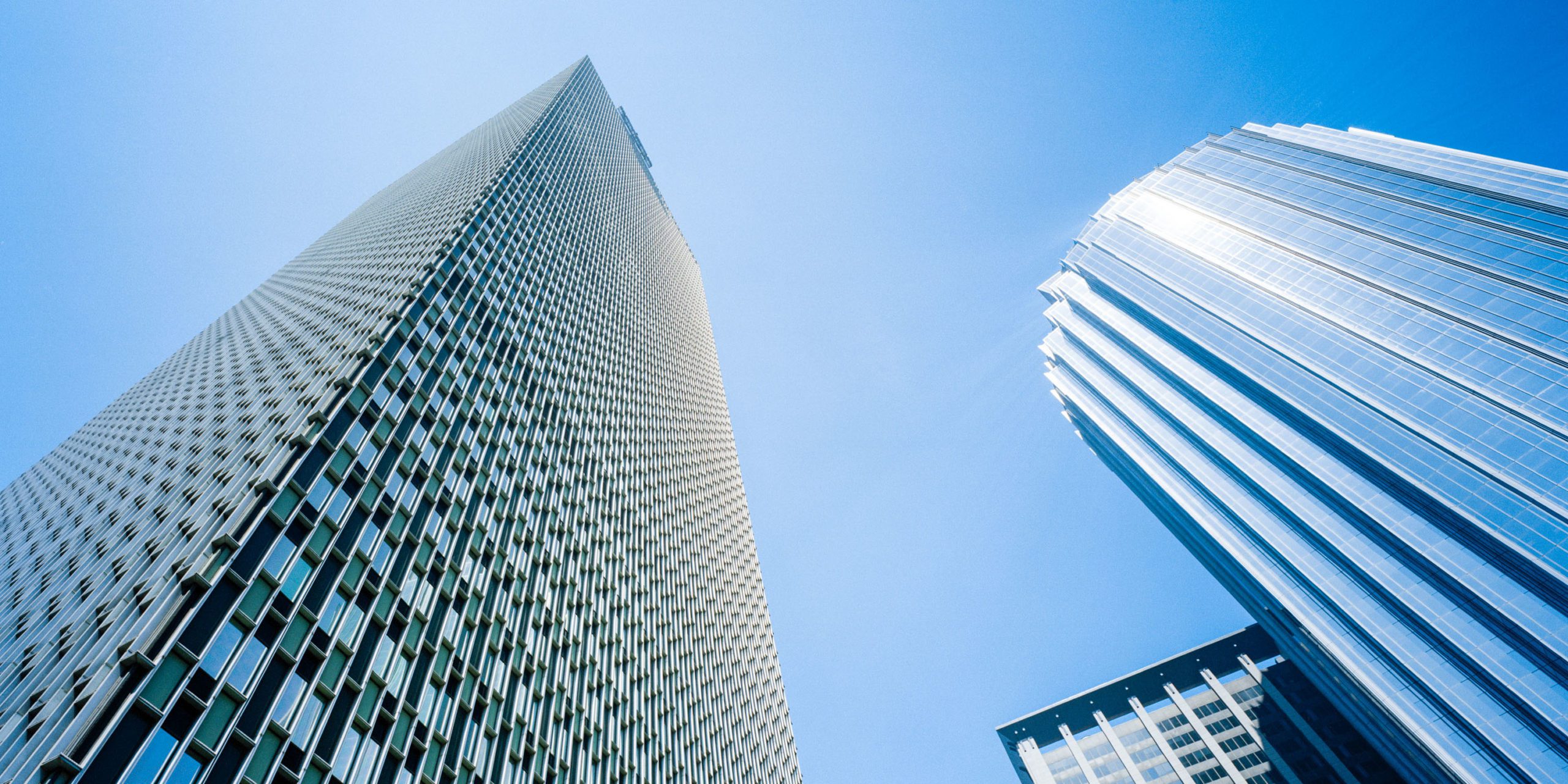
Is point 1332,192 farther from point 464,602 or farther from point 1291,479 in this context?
point 464,602

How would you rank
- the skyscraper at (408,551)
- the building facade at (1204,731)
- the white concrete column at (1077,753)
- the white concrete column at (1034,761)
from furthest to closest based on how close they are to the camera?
the white concrete column at (1034,761)
the white concrete column at (1077,753)
the building facade at (1204,731)
the skyscraper at (408,551)

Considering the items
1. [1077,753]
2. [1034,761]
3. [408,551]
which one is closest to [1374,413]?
[1077,753]

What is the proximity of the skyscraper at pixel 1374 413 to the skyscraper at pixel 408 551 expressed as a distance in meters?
61.6

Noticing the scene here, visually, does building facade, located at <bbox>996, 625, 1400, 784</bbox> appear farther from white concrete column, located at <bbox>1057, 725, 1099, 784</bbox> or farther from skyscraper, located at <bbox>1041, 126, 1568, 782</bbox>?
skyscraper, located at <bbox>1041, 126, 1568, 782</bbox>

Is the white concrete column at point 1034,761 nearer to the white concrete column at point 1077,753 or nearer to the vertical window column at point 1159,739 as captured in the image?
the white concrete column at point 1077,753

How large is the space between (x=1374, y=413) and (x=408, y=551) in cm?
9378

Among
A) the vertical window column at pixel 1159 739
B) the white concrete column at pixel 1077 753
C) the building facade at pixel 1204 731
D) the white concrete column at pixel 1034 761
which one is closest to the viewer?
the building facade at pixel 1204 731

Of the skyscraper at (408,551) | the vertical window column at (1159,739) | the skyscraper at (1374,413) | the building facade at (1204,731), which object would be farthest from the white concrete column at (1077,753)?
the skyscraper at (408,551)

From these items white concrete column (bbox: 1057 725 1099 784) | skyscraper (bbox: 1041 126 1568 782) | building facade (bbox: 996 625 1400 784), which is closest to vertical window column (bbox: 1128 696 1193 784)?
building facade (bbox: 996 625 1400 784)

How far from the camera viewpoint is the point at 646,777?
39656mm

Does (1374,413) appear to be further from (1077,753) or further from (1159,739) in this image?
(1077,753)

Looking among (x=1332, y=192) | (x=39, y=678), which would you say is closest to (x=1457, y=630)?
(x=1332, y=192)

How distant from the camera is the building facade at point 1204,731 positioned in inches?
3501

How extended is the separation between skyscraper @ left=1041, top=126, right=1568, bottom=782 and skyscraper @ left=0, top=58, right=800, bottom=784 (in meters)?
61.6
